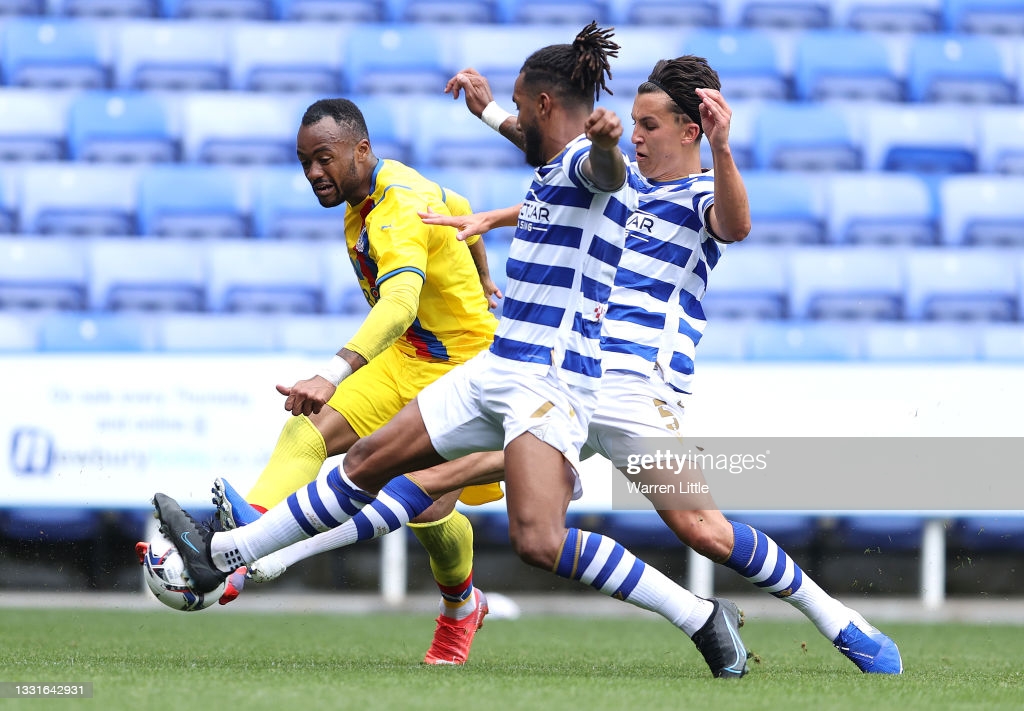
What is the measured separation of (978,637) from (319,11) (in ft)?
23.3

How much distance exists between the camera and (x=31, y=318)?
342 inches

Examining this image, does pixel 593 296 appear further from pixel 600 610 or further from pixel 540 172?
pixel 600 610

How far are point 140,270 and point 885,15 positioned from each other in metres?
6.32

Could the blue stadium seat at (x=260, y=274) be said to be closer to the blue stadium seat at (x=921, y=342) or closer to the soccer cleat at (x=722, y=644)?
the blue stadium seat at (x=921, y=342)

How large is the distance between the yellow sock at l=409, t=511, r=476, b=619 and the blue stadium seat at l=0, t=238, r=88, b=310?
4.91m

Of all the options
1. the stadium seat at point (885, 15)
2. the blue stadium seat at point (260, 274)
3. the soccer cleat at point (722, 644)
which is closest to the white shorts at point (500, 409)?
the soccer cleat at point (722, 644)

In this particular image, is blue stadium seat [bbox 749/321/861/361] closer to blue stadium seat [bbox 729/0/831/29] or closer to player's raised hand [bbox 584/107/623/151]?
blue stadium seat [bbox 729/0/831/29]

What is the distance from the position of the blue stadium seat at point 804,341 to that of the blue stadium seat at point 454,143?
2.51m

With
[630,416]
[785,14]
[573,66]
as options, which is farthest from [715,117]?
[785,14]

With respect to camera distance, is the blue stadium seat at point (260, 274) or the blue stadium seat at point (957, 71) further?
the blue stadium seat at point (957, 71)

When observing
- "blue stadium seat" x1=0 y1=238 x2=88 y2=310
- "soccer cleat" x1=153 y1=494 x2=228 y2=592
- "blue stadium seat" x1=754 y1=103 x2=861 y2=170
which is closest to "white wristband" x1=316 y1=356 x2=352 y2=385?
"soccer cleat" x1=153 y1=494 x2=228 y2=592

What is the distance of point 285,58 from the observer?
10.6 metres

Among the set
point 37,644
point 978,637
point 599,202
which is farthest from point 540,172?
point 978,637

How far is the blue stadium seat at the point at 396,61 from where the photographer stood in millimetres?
10555
